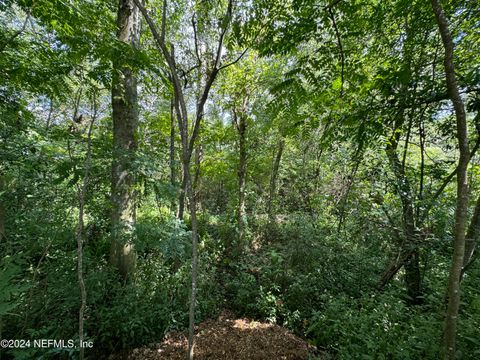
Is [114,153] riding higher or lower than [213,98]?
lower

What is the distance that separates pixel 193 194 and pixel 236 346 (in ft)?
7.50

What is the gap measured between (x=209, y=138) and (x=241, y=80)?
1.86m

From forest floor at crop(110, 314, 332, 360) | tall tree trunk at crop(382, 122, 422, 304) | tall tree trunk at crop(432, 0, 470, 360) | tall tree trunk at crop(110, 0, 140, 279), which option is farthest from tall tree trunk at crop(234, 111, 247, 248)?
tall tree trunk at crop(432, 0, 470, 360)

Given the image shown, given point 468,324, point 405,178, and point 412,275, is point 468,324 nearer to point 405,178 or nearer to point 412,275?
point 412,275

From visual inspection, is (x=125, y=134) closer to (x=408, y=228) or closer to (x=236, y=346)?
(x=236, y=346)

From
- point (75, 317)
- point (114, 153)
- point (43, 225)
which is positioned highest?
point (114, 153)

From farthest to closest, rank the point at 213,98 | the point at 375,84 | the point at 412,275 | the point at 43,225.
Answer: the point at 213,98, the point at 412,275, the point at 43,225, the point at 375,84

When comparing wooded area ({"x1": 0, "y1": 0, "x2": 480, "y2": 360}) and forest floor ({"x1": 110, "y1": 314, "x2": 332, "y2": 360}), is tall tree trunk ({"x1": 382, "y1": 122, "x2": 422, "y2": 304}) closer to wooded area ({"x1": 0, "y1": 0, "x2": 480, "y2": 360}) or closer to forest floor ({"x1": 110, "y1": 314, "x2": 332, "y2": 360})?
wooded area ({"x1": 0, "y1": 0, "x2": 480, "y2": 360})

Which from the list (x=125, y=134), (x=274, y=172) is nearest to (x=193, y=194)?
(x=125, y=134)

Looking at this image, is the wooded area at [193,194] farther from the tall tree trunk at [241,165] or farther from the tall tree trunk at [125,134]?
the tall tree trunk at [241,165]

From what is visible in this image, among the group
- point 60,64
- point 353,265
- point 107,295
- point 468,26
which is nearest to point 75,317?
point 107,295

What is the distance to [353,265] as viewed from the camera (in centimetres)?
480

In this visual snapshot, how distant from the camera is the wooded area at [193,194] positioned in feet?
6.86

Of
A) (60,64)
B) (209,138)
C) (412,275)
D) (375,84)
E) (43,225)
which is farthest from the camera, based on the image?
(209,138)
